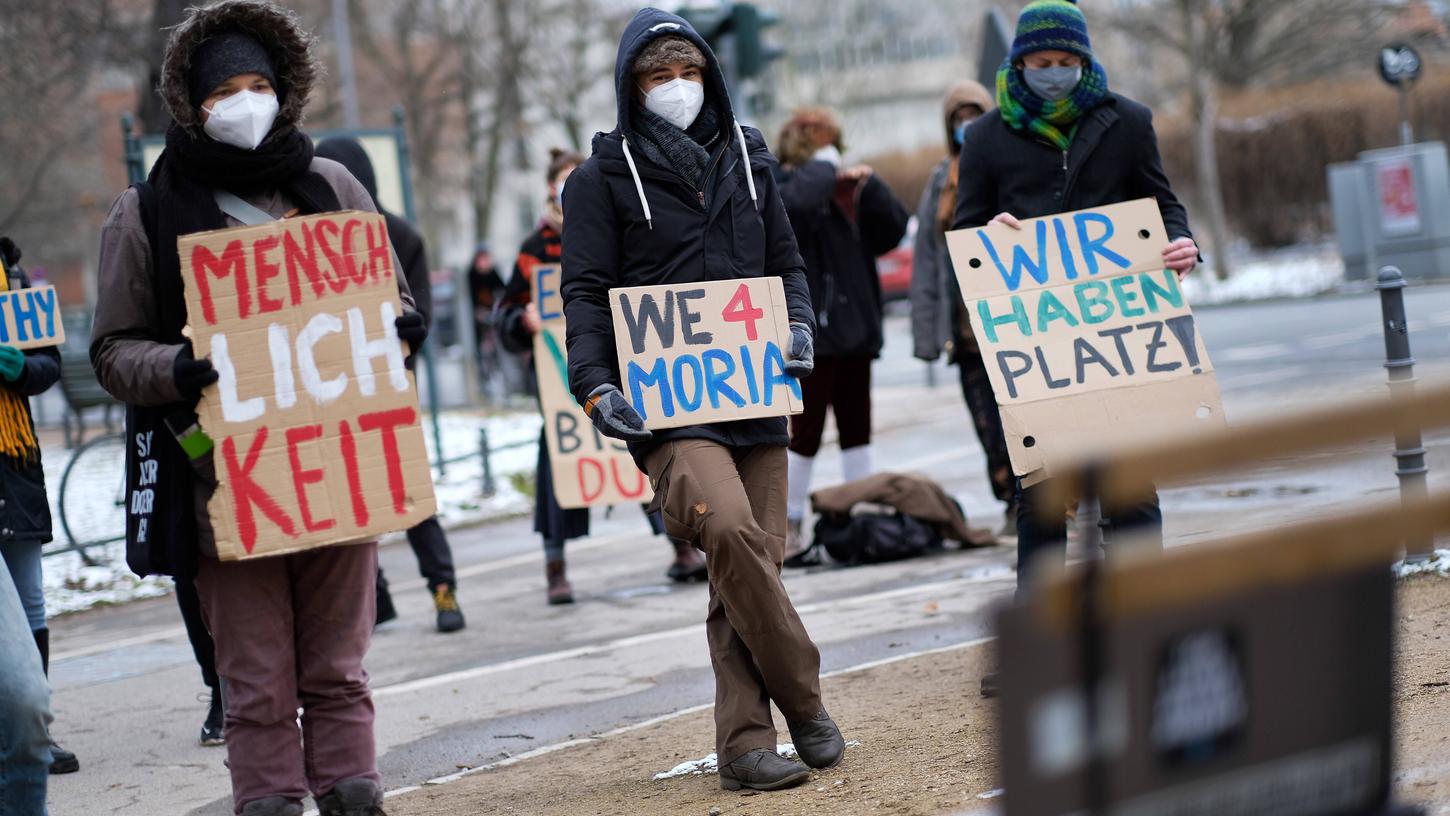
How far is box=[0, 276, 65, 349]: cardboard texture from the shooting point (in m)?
6.09

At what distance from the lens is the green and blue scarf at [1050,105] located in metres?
5.52

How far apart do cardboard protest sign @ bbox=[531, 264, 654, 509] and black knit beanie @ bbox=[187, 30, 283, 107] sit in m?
4.21

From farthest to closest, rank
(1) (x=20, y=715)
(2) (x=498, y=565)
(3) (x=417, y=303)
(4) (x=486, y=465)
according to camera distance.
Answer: (4) (x=486, y=465) → (2) (x=498, y=565) → (3) (x=417, y=303) → (1) (x=20, y=715)

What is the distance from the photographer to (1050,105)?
552cm

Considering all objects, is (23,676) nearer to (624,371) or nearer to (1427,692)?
(624,371)

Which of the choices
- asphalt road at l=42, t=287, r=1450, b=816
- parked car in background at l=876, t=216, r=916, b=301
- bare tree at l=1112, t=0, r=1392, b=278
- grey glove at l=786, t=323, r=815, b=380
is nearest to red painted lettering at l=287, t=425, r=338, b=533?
grey glove at l=786, t=323, r=815, b=380

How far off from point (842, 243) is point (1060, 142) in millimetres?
3402

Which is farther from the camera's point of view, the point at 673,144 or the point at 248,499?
the point at 673,144

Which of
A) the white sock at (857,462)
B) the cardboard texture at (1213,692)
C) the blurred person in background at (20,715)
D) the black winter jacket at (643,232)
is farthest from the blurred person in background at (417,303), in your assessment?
the cardboard texture at (1213,692)

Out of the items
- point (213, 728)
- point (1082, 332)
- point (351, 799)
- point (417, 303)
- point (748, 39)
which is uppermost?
point (748, 39)

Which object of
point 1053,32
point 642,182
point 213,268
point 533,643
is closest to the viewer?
point 213,268

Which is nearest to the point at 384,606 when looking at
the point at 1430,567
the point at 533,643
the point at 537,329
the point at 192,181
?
the point at 533,643

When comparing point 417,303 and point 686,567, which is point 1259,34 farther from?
point 417,303

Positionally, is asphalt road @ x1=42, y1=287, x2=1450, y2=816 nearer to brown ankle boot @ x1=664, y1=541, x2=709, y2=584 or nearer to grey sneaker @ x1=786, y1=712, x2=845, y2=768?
brown ankle boot @ x1=664, y1=541, x2=709, y2=584
